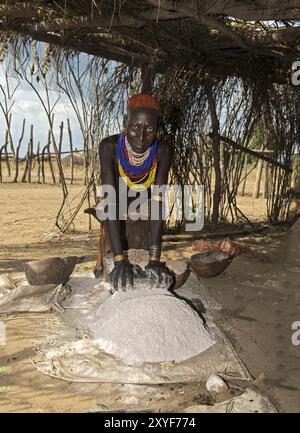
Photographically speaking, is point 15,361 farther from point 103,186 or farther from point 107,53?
point 107,53

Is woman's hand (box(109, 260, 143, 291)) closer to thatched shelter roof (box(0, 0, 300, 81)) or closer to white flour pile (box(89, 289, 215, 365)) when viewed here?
white flour pile (box(89, 289, 215, 365))

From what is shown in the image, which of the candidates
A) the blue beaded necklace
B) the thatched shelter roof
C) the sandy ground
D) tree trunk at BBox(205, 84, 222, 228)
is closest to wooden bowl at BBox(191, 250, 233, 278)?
the sandy ground

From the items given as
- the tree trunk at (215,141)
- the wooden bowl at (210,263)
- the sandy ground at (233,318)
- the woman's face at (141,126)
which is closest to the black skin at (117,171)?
the woman's face at (141,126)

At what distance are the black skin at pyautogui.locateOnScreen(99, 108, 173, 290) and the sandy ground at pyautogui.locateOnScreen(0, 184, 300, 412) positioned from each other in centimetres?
64

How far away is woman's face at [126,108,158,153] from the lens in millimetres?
3270

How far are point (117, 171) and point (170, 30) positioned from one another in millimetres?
2021

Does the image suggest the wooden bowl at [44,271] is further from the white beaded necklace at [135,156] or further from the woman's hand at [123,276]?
the white beaded necklace at [135,156]

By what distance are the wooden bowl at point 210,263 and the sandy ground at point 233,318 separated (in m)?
0.10

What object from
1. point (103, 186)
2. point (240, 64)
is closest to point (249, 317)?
point (103, 186)

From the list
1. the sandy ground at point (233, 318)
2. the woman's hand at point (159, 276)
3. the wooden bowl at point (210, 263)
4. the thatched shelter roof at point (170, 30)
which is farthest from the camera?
the wooden bowl at point (210, 263)

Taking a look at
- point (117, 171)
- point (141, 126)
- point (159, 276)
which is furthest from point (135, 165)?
point (159, 276)

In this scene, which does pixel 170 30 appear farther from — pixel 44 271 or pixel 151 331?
pixel 151 331

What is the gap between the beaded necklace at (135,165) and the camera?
11.2 ft

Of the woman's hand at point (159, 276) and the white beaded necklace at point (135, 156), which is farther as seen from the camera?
the white beaded necklace at point (135, 156)
